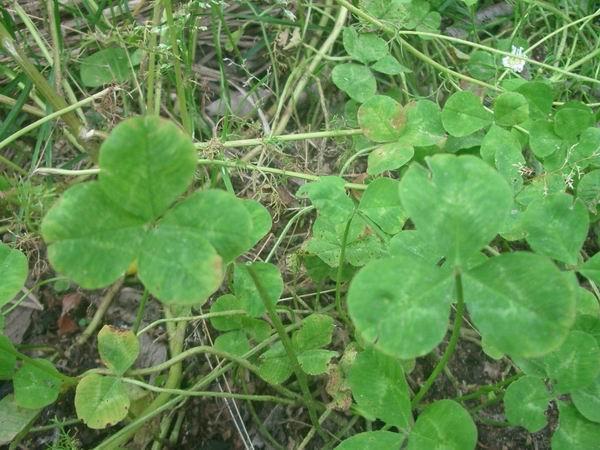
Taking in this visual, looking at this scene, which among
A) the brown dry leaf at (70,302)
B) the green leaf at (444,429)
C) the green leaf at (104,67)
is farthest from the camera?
the green leaf at (104,67)

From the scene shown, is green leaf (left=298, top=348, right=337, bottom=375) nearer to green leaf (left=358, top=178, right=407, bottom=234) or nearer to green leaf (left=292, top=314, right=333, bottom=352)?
green leaf (left=292, top=314, right=333, bottom=352)

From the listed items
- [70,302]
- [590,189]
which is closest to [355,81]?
[590,189]

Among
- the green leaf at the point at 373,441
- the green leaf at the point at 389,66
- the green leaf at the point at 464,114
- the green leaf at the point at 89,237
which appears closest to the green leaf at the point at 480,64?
the green leaf at the point at 389,66

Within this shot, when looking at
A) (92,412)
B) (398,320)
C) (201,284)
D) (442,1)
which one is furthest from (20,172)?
(442,1)

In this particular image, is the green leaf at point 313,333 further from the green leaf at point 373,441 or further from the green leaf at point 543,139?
the green leaf at point 543,139

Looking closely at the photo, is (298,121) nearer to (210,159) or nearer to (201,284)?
(210,159)

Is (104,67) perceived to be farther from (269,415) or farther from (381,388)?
(381,388)

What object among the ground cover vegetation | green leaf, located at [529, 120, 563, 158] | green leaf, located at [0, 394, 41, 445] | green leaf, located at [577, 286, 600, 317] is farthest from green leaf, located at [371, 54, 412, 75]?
green leaf, located at [0, 394, 41, 445]
